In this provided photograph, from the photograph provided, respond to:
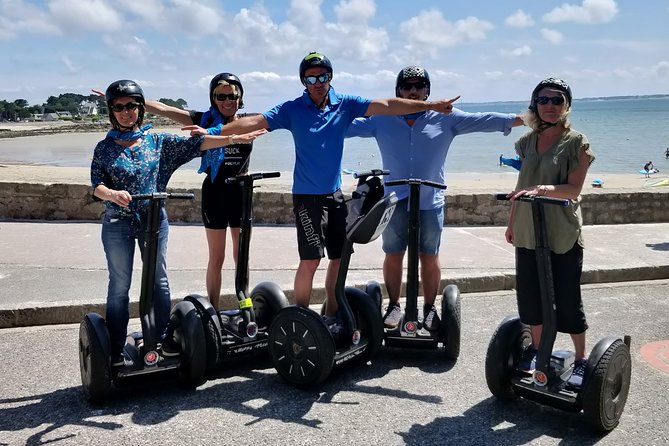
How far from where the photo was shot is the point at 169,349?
408 centimetres

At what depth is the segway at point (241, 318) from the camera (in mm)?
4180

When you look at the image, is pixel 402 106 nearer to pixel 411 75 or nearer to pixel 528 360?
pixel 411 75

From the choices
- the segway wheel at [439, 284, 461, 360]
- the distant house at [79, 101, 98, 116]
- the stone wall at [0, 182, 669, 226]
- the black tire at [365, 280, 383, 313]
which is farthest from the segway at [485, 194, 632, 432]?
the distant house at [79, 101, 98, 116]

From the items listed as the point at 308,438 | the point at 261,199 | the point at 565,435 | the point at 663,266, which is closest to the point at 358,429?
the point at 308,438

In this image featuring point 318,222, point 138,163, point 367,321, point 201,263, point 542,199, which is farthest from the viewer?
point 201,263

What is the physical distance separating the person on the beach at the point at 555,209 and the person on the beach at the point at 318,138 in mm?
891

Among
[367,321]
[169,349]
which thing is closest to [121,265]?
[169,349]

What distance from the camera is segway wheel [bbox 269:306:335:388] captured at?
397 cm

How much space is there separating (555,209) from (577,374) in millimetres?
981

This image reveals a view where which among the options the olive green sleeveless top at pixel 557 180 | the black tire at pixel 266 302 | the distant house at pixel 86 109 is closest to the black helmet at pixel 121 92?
the black tire at pixel 266 302

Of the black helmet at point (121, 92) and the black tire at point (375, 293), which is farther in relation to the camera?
the black tire at point (375, 293)

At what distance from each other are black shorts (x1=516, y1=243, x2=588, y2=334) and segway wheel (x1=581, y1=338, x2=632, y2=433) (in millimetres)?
229

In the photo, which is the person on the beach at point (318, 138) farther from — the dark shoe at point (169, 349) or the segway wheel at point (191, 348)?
the dark shoe at point (169, 349)

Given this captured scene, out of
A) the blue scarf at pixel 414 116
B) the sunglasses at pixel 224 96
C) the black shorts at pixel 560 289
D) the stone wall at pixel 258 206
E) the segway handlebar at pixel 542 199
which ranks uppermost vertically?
the sunglasses at pixel 224 96
